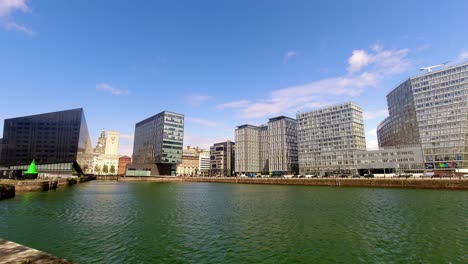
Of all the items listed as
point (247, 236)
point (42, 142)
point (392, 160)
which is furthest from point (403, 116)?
point (42, 142)

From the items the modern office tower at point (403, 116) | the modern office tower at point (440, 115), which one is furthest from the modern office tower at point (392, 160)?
the modern office tower at point (403, 116)

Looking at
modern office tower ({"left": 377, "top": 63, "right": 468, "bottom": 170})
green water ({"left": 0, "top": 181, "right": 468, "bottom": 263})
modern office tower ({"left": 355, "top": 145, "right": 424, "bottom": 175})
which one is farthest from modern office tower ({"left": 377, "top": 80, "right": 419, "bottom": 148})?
green water ({"left": 0, "top": 181, "right": 468, "bottom": 263})

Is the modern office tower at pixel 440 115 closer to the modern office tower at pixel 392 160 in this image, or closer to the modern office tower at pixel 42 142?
the modern office tower at pixel 392 160

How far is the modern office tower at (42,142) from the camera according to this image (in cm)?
16112

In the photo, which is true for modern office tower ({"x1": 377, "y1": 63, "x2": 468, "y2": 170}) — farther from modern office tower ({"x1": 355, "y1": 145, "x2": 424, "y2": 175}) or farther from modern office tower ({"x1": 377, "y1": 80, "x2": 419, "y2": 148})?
modern office tower ({"x1": 355, "y1": 145, "x2": 424, "y2": 175})

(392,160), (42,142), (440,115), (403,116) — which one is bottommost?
(392,160)

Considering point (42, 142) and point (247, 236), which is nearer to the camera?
point (247, 236)

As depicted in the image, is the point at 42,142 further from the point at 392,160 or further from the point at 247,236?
the point at 392,160

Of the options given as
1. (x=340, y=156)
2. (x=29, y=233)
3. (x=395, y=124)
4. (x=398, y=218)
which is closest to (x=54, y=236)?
(x=29, y=233)

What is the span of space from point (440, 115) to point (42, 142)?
24776cm

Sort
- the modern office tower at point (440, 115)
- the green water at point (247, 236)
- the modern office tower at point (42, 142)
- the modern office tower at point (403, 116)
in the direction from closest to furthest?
the green water at point (247, 236), the modern office tower at point (440, 115), the modern office tower at point (42, 142), the modern office tower at point (403, 116)

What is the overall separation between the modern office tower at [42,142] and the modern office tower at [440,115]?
225 metres

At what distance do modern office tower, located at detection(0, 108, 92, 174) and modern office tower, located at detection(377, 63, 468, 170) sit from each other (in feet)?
738

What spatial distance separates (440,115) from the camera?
153125 millimetres
